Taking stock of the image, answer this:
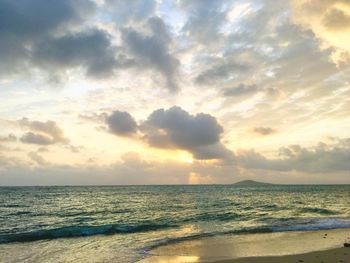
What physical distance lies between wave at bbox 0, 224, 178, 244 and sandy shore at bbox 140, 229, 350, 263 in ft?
29.2

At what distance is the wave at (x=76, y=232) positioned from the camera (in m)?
27.1

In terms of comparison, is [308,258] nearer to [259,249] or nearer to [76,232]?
[259,249]

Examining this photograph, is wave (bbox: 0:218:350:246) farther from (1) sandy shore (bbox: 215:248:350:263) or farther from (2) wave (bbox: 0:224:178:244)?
(1) sandy shore (bbox: 215:248:350:263)

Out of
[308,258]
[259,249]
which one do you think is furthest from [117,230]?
[308,258]

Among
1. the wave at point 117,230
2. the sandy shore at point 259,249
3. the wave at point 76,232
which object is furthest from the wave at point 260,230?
the wave at point 76,232

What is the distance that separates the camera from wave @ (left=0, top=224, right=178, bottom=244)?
27.1m

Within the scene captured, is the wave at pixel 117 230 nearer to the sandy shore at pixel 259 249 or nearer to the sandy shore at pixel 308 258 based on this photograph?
the sandy shore at pixel 259 249

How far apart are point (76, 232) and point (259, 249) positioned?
54.7 ft

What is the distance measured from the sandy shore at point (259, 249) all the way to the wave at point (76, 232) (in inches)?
351

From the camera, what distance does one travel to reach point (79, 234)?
95.2 ft

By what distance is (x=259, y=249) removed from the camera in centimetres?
2045

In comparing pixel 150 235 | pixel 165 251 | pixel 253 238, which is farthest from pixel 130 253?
pixel 253 238

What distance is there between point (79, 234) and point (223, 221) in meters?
15.4

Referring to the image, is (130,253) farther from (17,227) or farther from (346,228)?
(346,228)
